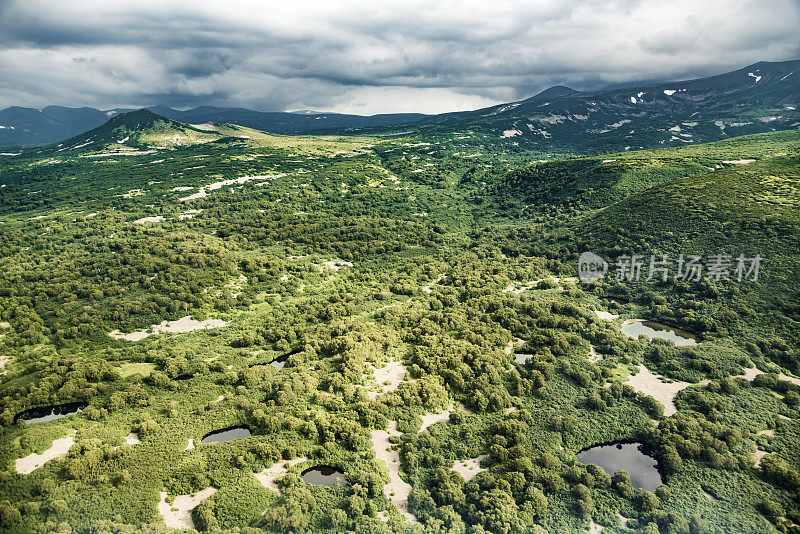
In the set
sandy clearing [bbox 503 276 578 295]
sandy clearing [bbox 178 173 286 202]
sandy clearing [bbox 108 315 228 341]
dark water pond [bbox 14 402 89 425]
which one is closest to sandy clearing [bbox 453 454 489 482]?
sandy clearing [bbox 503 276 578 295]

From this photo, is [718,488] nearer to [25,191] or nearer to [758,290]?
[758,290]

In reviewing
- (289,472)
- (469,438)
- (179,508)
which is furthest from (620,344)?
(179,508)

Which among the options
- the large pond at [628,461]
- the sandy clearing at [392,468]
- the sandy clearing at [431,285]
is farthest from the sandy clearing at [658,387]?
the sandy clearing at [431,285]

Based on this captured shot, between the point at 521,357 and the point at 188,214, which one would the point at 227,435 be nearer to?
the point at 521,357

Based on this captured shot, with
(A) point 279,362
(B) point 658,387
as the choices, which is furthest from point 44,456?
(B) point 658,387

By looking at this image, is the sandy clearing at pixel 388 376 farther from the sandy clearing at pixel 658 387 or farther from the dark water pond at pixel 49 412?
the dark water pond at pixel 49 412
